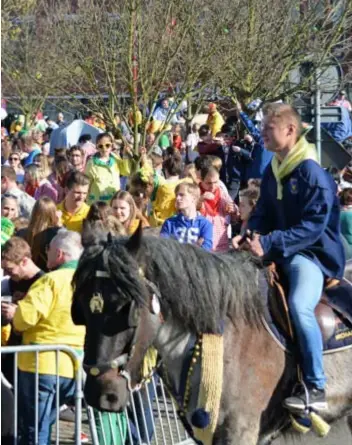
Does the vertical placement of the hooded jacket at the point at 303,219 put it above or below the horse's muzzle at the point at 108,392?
above

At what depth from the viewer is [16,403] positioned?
8523 millimetres

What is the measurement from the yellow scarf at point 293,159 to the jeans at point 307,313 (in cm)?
52

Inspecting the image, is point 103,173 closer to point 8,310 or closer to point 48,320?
point 8,310

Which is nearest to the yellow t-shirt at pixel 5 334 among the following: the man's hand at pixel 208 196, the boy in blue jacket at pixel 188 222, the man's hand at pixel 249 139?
the boy in blue jacket at pixel 188 222

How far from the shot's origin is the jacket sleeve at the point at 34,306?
8547 mm

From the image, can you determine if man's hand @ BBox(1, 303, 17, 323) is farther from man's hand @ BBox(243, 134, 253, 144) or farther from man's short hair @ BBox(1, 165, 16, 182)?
man's hand @ BBox(243, 134, 253, 144)

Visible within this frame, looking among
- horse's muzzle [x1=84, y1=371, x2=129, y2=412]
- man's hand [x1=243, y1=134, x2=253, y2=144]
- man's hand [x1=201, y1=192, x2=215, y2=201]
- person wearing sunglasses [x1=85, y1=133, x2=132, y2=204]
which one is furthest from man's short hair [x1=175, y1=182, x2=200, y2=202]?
man's hand [x1=243, y1=134, x2=253, y2=144]

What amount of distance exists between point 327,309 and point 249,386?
899mm

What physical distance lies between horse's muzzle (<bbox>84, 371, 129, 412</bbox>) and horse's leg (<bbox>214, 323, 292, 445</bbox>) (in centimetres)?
77

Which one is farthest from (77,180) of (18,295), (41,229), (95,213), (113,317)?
(113,317)

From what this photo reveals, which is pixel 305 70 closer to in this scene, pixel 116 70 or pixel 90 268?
pixel 116 70

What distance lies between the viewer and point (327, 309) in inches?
309

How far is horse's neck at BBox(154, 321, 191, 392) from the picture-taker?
703cm

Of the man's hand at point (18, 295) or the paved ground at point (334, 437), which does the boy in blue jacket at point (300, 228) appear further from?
the man's hand at point (18, 295)
